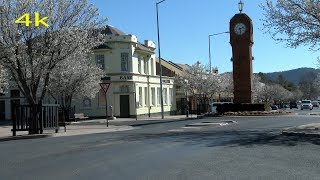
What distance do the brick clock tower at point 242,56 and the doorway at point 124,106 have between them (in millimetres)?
11923

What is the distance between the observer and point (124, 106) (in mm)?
53031

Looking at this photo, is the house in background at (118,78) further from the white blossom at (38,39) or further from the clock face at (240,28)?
the white blossom at (38,39)

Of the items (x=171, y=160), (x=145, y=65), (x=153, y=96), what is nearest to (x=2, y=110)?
(x=145, y=65)

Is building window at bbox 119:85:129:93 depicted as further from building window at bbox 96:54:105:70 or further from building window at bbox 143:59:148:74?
building window at bbox 143:59:148:74


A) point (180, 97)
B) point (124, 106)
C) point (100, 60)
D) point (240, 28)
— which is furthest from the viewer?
point (180, 97)

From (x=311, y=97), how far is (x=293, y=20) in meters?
164

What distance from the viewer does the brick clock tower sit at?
4788 cm

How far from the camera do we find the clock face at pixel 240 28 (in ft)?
159

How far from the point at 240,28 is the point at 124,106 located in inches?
584

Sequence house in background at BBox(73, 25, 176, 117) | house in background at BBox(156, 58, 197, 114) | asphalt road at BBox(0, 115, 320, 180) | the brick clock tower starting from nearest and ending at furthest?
asphalt road at BBox(0, 115, 320, 180)
the brick clock tower
house in background at BBox(73, 25, 176, 117)
house in background at BBox(156, 58, 197, 114)

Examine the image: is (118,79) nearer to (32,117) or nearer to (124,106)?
(124,106)

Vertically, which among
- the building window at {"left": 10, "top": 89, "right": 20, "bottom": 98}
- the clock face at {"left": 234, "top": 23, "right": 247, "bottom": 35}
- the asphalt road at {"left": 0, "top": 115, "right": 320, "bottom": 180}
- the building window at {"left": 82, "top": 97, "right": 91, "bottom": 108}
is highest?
the clock face at {"left": 234, "top": 23, "right": 247, "bottom": 35}

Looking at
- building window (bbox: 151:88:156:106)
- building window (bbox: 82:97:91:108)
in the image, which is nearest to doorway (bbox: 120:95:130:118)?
building window (bbox: 82:97:91:108)

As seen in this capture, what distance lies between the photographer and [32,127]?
83.2ft
